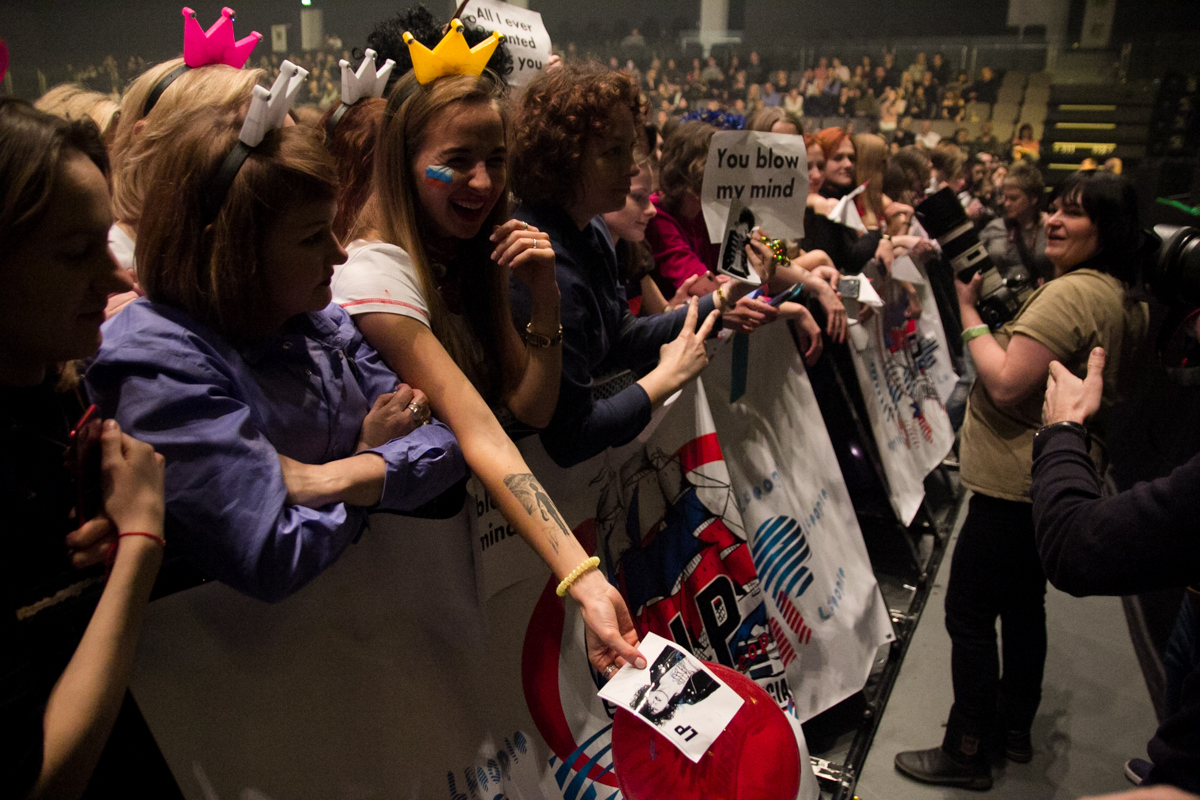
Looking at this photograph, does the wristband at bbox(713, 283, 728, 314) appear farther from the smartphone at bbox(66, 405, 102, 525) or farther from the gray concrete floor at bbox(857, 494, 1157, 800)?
the smartphone at bbox(66, 405, 102, 525)

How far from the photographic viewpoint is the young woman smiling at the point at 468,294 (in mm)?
1455

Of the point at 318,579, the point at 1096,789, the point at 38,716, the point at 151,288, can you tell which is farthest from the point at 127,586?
the point at 1096,789

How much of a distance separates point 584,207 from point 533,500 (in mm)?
842

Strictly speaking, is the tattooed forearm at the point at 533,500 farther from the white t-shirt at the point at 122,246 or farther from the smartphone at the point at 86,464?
the white t-shirt at the point at 122,246

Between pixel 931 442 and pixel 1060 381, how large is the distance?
286 centimetres

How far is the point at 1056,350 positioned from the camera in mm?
2215

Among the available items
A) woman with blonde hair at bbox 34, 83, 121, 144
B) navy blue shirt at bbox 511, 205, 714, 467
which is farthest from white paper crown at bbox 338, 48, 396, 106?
woman with blonde hair at bbox 34, 83, 121, 144

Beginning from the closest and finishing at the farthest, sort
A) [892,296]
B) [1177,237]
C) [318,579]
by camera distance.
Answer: [318,579], [1177,237], [892,296]

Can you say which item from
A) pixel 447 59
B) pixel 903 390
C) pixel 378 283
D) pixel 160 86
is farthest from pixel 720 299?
pixel 903 390

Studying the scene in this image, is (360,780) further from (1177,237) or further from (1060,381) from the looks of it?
(1177,237)

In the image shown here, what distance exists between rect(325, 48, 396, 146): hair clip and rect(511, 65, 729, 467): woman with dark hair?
35cm

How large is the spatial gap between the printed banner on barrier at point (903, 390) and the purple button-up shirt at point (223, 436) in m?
2.88

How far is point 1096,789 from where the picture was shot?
8.25 ft

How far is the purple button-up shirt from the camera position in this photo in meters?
1.11
